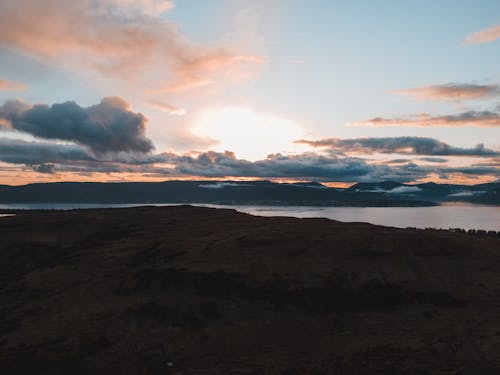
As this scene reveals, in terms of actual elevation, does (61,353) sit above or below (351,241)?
below

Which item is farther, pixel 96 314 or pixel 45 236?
pixel 45 236

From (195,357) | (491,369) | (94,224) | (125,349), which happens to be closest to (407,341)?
(491,369)

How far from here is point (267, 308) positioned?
32188mm

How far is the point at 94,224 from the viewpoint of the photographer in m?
102

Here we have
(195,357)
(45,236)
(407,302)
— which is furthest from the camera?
(45,236)

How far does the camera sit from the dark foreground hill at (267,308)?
2273cm

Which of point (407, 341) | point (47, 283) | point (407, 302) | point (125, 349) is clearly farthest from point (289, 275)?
point (47, 283)

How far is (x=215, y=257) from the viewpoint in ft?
148

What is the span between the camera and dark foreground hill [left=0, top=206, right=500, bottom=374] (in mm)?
22734

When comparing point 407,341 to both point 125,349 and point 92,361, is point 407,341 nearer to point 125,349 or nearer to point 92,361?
point 125,349

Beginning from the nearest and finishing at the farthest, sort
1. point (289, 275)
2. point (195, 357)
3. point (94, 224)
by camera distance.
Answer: point (195, 357), point (289, 275), point (94, 224)

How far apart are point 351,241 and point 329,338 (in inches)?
894

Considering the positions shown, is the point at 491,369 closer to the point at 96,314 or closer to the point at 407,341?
the point at 407,341

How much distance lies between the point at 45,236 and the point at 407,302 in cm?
8257
